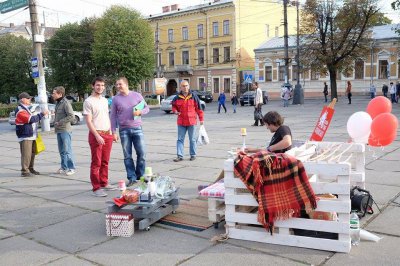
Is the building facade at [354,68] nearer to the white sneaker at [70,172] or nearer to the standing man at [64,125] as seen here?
the standing man at [64,125]

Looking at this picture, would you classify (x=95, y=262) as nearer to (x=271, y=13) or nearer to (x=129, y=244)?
(x=129, y=244)

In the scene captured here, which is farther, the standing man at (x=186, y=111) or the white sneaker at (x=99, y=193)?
the standing man at (x=186, y=111)

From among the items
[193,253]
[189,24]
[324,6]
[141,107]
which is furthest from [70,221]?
[189,24]

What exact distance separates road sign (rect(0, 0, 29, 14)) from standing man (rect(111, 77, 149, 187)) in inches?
419

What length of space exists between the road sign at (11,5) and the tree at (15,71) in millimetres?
35654

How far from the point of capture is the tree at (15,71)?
49.0 meters

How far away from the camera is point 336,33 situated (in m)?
34.8

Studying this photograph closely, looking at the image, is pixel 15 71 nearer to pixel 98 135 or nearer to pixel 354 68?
pixel 354 68

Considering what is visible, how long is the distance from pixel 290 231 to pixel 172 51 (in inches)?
2227

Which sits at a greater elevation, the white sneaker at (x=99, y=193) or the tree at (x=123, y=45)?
the tree at (x=123, y=45)

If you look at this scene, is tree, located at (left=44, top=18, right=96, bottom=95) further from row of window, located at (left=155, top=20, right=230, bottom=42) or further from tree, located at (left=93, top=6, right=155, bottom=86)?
row of window, located at (left=155, top=20, right=230, bottom=42)

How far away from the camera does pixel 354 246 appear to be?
414cm

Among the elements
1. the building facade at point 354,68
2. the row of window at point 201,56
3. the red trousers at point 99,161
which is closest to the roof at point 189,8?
the row of window at point 201,56

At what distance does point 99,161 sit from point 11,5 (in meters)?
11.9
